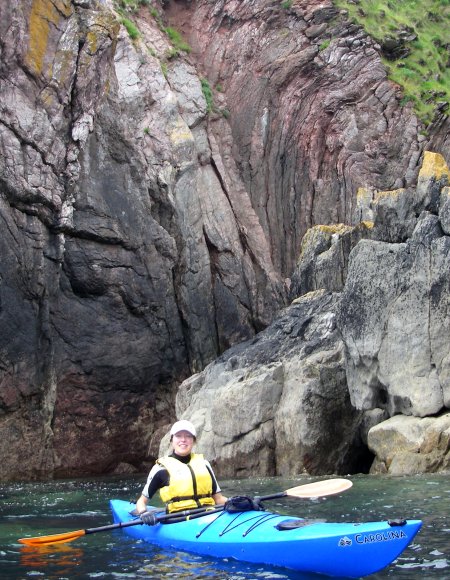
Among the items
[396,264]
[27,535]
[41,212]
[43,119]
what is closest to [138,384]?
[41,212]

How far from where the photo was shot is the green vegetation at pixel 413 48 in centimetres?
3123

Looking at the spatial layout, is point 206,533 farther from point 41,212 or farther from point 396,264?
point 41,212

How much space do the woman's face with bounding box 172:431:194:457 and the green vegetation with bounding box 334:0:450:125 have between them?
79.4 feet

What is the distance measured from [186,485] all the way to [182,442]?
1.66ft

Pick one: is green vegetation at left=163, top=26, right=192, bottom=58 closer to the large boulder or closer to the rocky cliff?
the rocky cliff

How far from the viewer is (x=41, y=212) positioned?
900 inches

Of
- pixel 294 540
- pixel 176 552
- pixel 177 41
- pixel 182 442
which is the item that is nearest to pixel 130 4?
pixel 177 41

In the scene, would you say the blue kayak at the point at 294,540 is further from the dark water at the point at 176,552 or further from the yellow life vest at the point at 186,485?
the yellow life vest at the point at 186,485

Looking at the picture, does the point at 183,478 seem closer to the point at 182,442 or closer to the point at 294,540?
the point at 182,442

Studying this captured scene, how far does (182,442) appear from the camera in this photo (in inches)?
355

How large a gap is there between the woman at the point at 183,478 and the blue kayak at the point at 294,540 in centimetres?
28

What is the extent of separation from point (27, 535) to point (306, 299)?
11.8 metres

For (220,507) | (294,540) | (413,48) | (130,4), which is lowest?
(294,540)

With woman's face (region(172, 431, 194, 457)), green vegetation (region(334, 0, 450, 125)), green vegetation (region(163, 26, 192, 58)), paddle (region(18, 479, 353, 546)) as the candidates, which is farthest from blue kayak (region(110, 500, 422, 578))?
green vegetation (region(334, 0, 450, 125))
